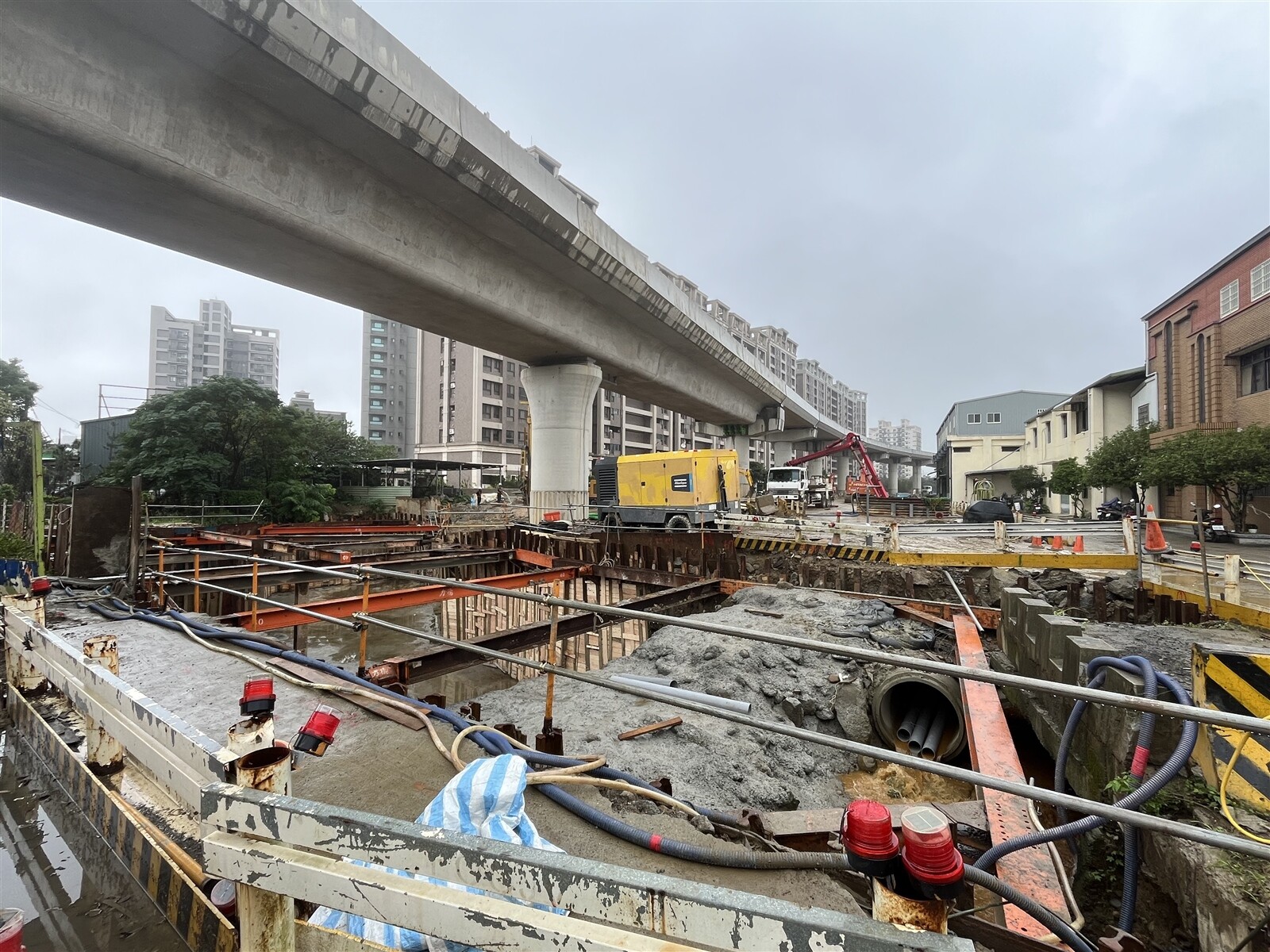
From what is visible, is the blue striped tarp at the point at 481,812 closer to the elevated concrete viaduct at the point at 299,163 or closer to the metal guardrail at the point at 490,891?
Answer: the metal guardrail at the point at 490,891

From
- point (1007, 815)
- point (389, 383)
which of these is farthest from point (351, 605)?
point (389, 383)

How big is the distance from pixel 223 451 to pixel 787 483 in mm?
32168

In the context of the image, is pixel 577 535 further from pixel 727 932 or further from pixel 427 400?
pixel 427 400

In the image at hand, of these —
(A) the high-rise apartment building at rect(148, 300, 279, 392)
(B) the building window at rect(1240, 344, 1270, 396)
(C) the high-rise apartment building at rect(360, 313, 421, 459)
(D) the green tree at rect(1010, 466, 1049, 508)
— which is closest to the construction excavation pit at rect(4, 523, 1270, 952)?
(B) the building window at rect(1240, 344, 1270, 396)

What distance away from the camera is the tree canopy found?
81.4 feet

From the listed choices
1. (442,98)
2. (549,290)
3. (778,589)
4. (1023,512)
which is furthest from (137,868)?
(1023,512)

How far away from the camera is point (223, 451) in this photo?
27.4 m

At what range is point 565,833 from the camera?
2.47m

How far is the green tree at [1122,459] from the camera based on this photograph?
26469 mm

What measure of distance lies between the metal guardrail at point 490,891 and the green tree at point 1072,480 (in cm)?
3611

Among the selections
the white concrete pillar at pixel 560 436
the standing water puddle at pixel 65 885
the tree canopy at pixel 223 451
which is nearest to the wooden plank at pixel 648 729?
the standing water puddle at pixel 65 885

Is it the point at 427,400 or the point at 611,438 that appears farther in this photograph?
the point at 611,438

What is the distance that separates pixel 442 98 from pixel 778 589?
38.5 feet

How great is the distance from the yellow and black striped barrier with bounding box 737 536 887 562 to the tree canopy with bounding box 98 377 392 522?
22.9 m
